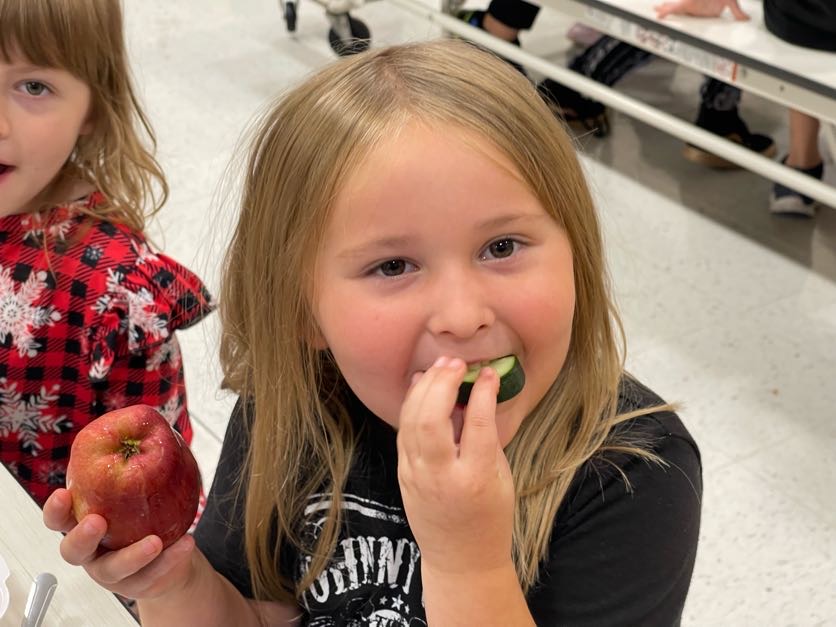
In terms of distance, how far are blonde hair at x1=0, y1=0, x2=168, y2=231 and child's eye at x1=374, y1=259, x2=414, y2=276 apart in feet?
2.12

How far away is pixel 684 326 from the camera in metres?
2.44

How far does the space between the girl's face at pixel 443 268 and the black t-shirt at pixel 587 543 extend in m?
0.11

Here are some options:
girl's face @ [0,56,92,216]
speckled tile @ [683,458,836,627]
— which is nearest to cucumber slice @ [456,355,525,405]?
girl's face @ [0,56,92,216]

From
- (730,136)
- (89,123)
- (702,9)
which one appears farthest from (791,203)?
(89,123)

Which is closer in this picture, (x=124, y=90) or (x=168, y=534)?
(x=168, y=534)

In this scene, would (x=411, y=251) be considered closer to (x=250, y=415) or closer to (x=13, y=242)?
(x=250, y=415)

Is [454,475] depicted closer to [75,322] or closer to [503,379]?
[503,379]

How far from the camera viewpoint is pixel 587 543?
894mm

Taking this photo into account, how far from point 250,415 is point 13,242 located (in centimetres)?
47

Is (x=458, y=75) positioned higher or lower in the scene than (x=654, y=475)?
higher

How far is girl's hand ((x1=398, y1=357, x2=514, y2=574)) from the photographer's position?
0.75 meters

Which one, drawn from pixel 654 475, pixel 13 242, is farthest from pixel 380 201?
pixel 13 242

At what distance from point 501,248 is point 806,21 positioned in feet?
5.52

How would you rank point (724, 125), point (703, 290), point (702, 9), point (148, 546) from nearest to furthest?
point (148, 546) < point (702, 9) < point (703, 290) < point (724, 125)
